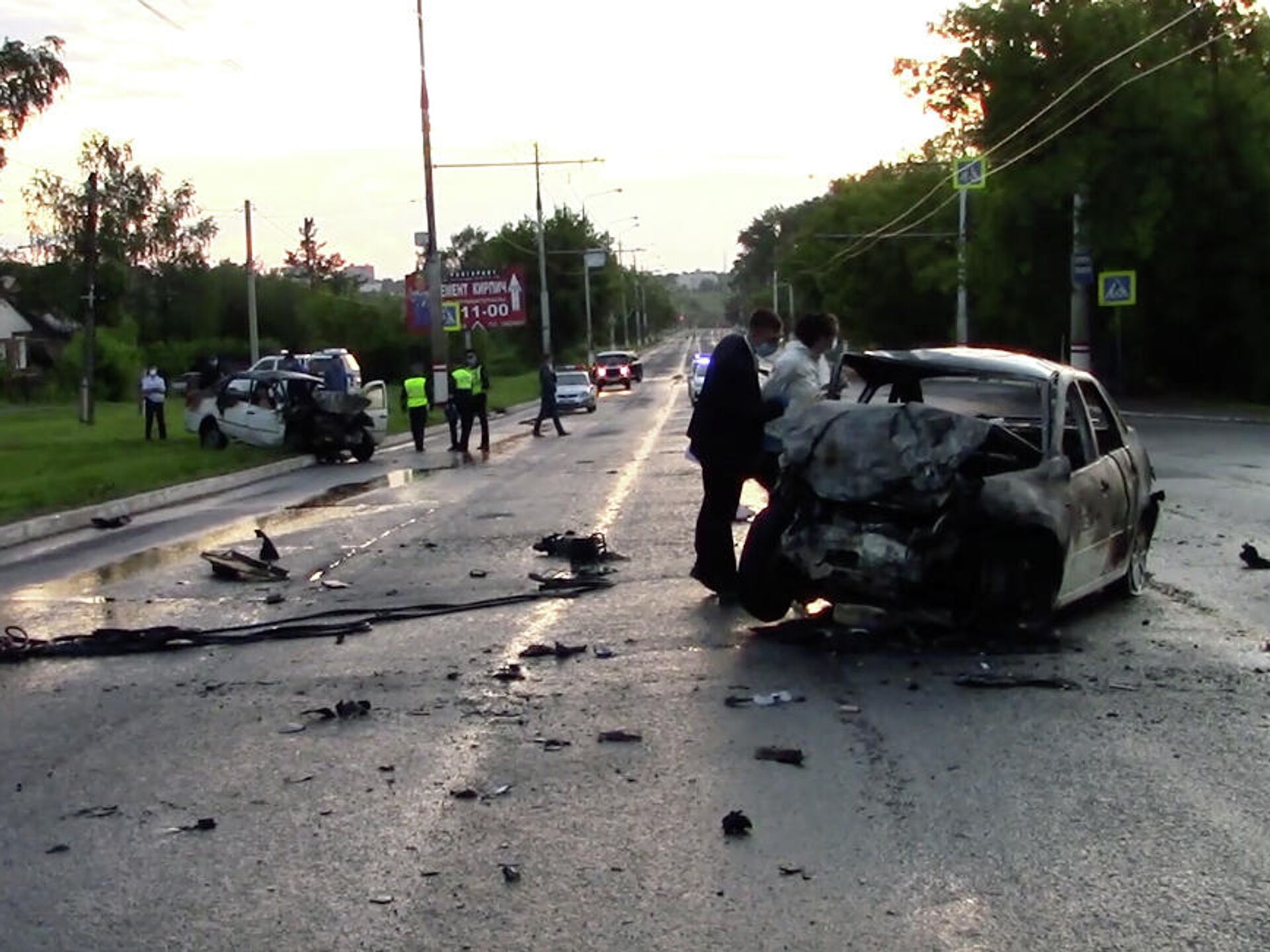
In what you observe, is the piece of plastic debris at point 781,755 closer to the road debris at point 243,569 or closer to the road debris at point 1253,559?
the road debris at point 1253,559

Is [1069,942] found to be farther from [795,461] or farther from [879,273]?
[879,273]

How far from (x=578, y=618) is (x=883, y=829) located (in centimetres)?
498

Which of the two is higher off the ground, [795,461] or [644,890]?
[795,461]

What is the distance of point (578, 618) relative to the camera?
35.8ft

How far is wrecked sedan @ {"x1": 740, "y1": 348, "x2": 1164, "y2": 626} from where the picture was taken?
29.9 ft

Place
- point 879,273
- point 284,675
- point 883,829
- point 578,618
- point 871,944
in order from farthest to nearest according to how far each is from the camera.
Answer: point 879,273 < point 578,618 < point 284,675 < point 883,829 < point 871,944

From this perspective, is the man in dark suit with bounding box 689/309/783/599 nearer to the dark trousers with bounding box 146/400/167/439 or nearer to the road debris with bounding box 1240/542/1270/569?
the road debris with bounding box 1240/542/1270/569

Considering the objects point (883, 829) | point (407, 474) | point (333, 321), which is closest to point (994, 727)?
point (883, 829)

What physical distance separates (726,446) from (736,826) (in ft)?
18.1

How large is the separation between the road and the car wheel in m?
19.1

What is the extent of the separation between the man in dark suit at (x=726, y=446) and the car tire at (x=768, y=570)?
3.59ft

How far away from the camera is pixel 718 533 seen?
1134 centimetres

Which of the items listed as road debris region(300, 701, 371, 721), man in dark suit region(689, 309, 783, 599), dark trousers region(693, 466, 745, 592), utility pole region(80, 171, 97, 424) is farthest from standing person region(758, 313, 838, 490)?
utility pole region(80, 171, 97, 424)

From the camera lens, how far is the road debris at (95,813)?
6.55 meters
